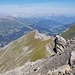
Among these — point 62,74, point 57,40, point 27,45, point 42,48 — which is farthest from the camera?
point 27,45

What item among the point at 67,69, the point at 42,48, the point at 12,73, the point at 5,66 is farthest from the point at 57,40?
the point at 5,66

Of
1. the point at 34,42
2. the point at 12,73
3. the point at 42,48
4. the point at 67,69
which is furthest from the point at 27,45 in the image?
the point at 67,69

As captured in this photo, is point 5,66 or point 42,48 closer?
point 42,48

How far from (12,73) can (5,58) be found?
99346 mm

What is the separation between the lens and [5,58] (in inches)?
6905

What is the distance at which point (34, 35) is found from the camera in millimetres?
188250

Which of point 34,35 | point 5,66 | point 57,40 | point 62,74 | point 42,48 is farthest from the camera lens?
point 34,35

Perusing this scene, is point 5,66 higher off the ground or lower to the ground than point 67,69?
lower

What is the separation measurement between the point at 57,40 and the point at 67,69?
38.3 m

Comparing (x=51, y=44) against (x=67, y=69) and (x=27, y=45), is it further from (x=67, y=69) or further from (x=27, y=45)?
(x=67, y=69)

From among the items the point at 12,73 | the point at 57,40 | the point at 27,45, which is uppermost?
the point at 57,40

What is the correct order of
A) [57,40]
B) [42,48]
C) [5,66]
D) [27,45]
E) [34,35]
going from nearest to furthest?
[57,40] < [42,48] < [5,66] < [27,45] < [34,35]

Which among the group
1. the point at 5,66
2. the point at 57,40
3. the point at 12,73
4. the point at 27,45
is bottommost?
the point at 5,66

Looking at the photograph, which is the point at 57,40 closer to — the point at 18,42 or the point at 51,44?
the point at 51,44
